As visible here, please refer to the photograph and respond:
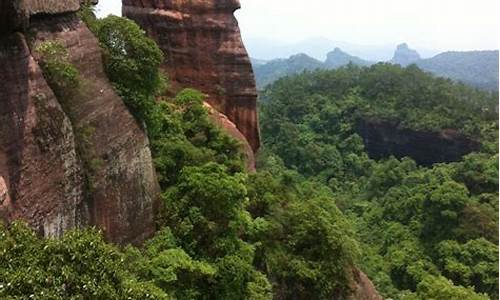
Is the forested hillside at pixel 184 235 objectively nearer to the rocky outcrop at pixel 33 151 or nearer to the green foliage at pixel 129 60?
the green foliage at pixel 129 60

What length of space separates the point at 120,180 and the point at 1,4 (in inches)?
177

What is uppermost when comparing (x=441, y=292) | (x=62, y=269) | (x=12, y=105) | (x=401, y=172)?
(x=12, y=105)

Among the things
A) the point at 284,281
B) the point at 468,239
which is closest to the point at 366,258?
the point at 468,239

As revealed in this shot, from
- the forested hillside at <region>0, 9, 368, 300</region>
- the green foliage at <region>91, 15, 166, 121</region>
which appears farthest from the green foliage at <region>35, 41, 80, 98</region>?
the green foliage at <region>91, 15, 166, 121</region>

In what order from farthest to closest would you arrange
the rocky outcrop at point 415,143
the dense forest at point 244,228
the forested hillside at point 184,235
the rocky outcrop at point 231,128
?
the rocky outcrop at point 415,143
the rocky outcrop at point 231,128
the dense forest at point 244,228
the forested hillside at point 184,235

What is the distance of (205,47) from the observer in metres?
22.7

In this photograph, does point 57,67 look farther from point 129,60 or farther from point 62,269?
point 62,269

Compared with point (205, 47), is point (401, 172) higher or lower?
lower

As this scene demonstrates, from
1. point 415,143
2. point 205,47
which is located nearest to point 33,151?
point 205,47

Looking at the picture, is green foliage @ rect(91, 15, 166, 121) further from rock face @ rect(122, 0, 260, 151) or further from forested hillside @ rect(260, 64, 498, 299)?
forested hillside @ rect(260, 64, 498, 299)

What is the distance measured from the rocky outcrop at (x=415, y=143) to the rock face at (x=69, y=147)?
4202 centimetres

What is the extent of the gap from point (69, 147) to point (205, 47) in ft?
42.2

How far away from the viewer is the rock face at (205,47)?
22.1 metres

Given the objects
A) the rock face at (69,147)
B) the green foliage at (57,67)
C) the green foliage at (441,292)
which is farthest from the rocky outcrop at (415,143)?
the green foliage at (57,67)
